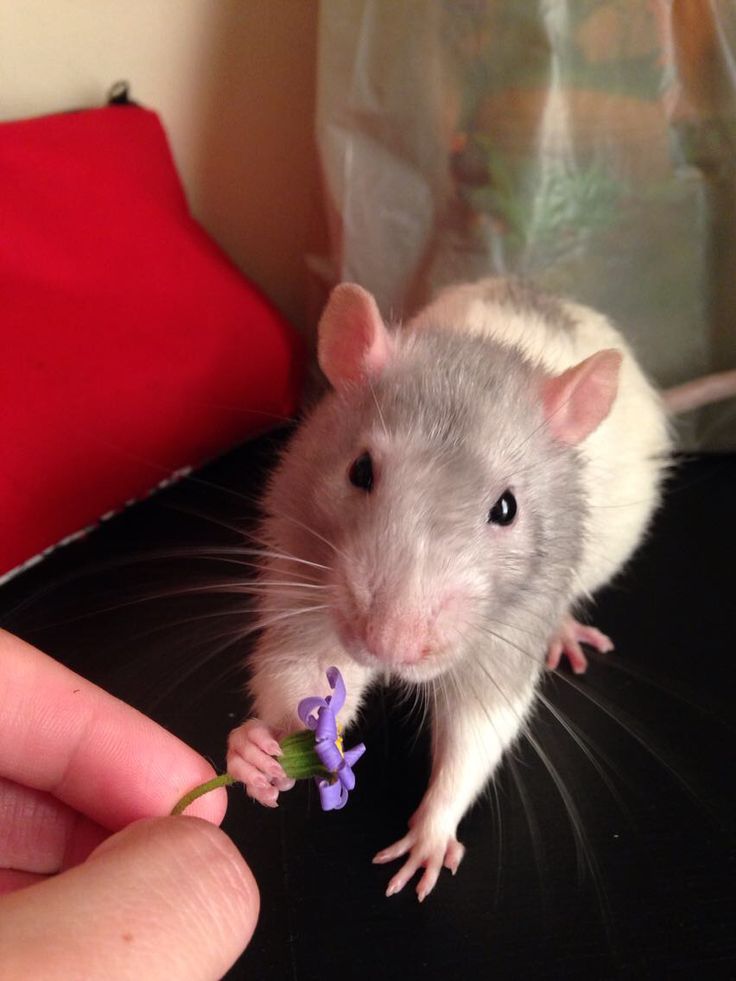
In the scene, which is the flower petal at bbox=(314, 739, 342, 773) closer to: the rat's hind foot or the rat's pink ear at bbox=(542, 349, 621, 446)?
the rat's pink ear at bbox=(542, 349, 621, 446)

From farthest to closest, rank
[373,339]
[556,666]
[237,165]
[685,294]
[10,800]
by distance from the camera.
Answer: [237,165]
[685,294]
[556,666]
[373,339]
[10,800]

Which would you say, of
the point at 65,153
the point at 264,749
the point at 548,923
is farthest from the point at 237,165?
the point at 548,923

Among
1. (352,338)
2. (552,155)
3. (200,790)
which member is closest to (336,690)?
(200,790)

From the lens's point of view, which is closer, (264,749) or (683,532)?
(264,749)

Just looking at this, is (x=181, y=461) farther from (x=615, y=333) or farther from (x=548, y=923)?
(x=548, y=923)

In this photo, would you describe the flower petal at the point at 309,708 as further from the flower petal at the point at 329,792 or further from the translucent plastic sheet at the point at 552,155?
the translucent plastic sheet at the point at 552,155

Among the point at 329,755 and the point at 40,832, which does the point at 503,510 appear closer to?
the point at 329,755

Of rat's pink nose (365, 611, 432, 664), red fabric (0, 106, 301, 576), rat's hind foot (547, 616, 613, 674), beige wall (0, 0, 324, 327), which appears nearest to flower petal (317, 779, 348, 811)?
rat's pink nose (365, 611, 432, 664)
